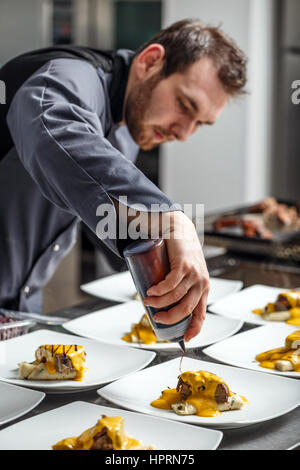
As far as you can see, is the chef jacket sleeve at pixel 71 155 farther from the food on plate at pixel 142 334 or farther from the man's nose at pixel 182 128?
the man's nose at pixel 182 128

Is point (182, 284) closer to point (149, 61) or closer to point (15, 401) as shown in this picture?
point (15, 401)

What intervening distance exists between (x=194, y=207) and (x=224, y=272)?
8.86ft

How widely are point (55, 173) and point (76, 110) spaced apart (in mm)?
177

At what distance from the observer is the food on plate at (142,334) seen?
155 cm

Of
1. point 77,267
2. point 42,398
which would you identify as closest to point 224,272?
point 42,398

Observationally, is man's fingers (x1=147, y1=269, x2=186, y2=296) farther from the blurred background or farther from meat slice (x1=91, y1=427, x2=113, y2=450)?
the blurred background

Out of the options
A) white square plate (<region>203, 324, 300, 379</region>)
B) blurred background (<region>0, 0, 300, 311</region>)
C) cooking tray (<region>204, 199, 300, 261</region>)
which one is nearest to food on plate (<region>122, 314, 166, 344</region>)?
white square plate (<region>203, 324, 300, 379</region>)

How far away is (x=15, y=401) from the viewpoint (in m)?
1.19

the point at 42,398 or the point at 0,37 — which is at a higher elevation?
the point at 0,37

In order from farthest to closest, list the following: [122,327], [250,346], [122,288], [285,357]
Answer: [122,288] < [122,327] < [250,346] < [285,357]

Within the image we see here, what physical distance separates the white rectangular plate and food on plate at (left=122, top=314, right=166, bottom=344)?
1.34ft

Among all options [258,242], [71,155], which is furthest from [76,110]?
[258,242]

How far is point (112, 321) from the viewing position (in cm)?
169

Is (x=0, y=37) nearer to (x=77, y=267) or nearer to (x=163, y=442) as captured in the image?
(x=77, y=267)
